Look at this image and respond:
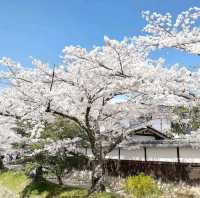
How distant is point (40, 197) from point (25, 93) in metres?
5.30

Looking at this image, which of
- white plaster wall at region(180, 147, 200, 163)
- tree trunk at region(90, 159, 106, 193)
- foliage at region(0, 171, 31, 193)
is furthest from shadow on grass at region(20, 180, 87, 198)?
white plaster wall at region(180, 147, 200, 163)

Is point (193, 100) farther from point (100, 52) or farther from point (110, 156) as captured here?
point (110, 156)

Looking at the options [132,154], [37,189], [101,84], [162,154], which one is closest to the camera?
[101,84]

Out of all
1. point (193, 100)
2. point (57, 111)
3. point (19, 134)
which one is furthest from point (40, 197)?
point (193, 100)

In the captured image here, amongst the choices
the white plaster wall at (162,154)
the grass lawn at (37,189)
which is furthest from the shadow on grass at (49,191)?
the white plaster wall at (162,154)

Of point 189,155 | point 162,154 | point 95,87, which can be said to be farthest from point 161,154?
point 95,87

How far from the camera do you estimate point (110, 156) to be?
73.1 feet

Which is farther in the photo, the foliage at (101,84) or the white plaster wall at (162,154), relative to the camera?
the white plaster wall at (162,154)

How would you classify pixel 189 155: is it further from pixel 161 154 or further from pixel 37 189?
pixel 37 189

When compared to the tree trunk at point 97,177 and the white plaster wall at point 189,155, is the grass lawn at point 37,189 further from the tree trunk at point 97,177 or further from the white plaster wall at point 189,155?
the white plaster wall at point 189,155

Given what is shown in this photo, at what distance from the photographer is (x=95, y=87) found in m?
10.4

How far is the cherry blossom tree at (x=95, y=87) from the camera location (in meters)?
8.30

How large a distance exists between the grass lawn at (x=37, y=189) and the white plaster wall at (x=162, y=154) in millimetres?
6235

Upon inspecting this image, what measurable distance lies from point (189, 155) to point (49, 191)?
6993 millimetres
